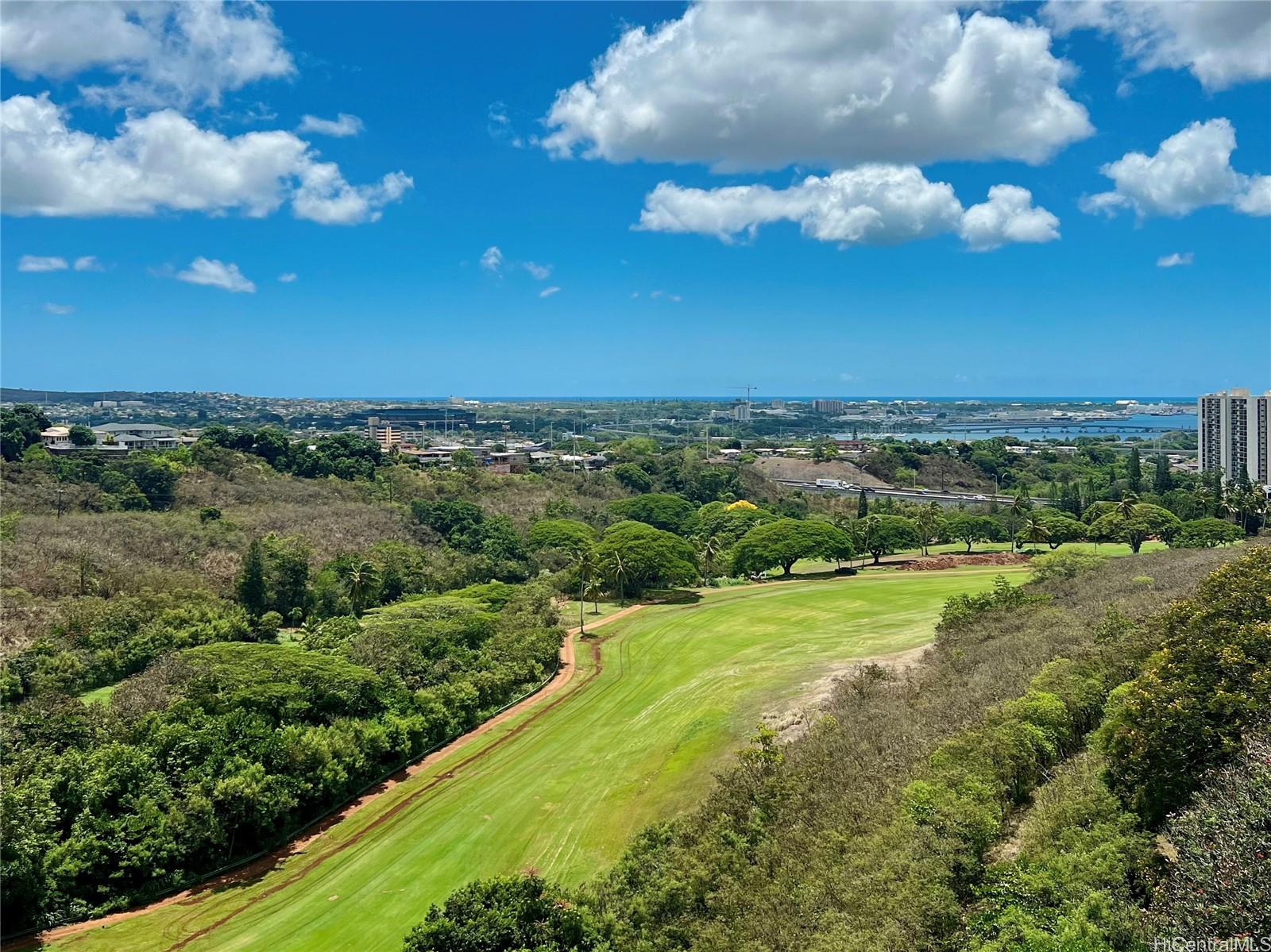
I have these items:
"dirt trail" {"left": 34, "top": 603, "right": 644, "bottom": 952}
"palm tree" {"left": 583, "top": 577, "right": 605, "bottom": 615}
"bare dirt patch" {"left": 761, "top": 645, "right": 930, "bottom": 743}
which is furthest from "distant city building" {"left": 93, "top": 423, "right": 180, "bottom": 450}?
"bare dirt patch" {"left": 761, "top": 645, "right": 930, "bottom": 743}

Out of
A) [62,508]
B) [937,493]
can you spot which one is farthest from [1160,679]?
[937,493]

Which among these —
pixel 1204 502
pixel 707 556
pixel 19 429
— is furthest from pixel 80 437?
pixel 1204 502

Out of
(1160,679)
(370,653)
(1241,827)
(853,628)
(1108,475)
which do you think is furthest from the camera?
(1108,475)

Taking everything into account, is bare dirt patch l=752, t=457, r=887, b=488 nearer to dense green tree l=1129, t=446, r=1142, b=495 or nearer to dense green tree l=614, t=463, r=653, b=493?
dense green tree l=614, t=463, r=653, b=493

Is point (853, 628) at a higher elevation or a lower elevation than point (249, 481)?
lower

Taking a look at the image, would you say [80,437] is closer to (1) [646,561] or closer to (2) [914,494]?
(1) [646,561]

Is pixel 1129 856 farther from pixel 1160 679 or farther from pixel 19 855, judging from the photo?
pixel 19 855

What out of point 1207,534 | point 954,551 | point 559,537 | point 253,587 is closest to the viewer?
point 253,587
